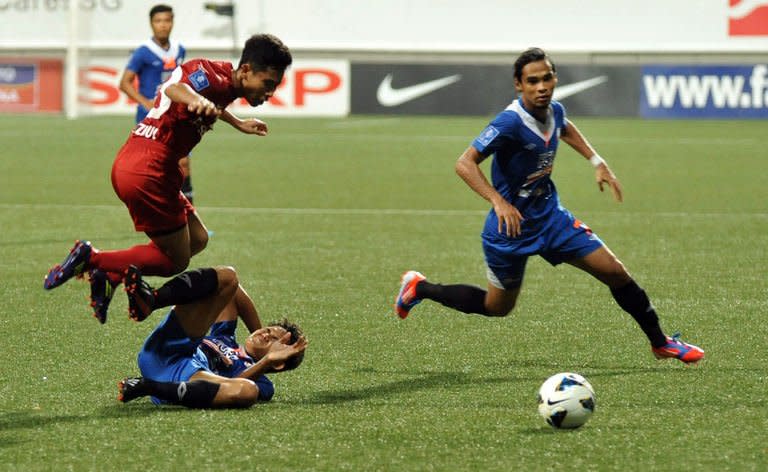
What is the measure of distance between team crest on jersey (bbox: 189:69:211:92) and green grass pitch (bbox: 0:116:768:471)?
59.2 inches

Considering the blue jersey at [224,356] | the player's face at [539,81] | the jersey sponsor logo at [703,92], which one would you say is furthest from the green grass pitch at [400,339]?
the jersey sponsor logo at [703,92]

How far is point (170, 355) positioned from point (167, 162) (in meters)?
1.02

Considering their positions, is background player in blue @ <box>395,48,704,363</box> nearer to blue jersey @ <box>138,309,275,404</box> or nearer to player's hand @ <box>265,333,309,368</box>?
player's hand @ <box>265,333,309,368</box>

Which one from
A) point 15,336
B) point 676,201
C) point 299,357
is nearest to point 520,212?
point 299,357

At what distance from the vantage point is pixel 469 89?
3131 centimetres

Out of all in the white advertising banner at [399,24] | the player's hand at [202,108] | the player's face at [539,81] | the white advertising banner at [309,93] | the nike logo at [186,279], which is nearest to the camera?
the player's hand at [202,108]

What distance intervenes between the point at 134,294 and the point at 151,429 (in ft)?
2.36

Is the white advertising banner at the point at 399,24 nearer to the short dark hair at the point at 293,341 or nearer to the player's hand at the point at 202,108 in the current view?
the short dark hair at the point at 293,341

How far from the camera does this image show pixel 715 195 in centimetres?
1605

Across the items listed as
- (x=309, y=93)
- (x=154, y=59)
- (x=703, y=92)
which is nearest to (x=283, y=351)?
(x=154, y=59)

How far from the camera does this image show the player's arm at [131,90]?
39.6 ft

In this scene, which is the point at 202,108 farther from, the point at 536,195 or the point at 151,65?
the point at 151,65

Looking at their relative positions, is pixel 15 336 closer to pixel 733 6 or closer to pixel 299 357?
pixel 299 357

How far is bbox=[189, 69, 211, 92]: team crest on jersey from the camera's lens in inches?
245
